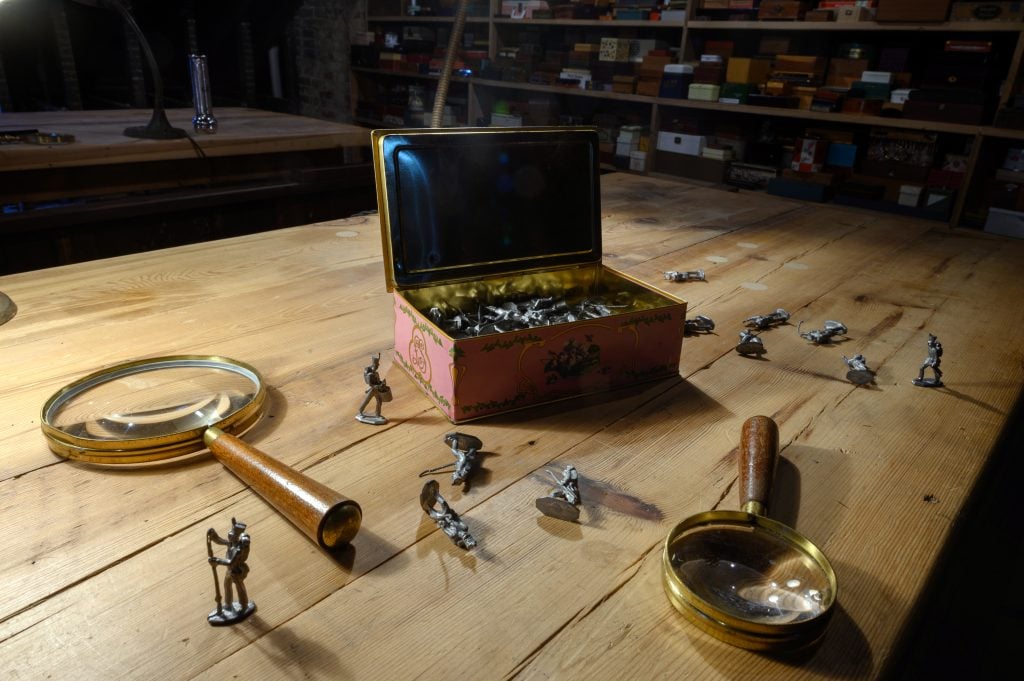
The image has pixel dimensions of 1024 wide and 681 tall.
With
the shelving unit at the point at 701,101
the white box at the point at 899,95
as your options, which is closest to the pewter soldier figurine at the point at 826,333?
the shelving unit at the point at 701,101

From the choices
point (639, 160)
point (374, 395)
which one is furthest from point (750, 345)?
point (639, 160)

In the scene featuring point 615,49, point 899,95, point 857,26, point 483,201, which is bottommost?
point 483,201

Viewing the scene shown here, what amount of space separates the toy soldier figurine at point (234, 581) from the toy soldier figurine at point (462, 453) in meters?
0.24

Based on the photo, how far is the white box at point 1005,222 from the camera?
9.66 feet

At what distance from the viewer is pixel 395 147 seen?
3.34 feet

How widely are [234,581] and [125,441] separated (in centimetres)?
29

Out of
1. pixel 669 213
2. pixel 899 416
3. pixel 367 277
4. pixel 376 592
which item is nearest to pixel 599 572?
pixel 376 592

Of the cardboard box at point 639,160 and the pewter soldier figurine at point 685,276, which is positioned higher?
the pewter soldier figurine at point 685,276

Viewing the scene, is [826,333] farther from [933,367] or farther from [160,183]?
[160,183]

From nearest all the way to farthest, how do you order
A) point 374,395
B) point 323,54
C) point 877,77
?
point 374,395 → point 877,77 → point 323,54

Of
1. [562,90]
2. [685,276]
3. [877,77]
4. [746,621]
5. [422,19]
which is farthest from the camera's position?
[422,19]

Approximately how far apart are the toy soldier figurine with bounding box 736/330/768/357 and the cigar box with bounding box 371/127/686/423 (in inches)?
6.6

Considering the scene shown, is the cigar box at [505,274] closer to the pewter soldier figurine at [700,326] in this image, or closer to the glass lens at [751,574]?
the pewter soldier figurine at [700,326]

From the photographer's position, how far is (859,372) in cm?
108
